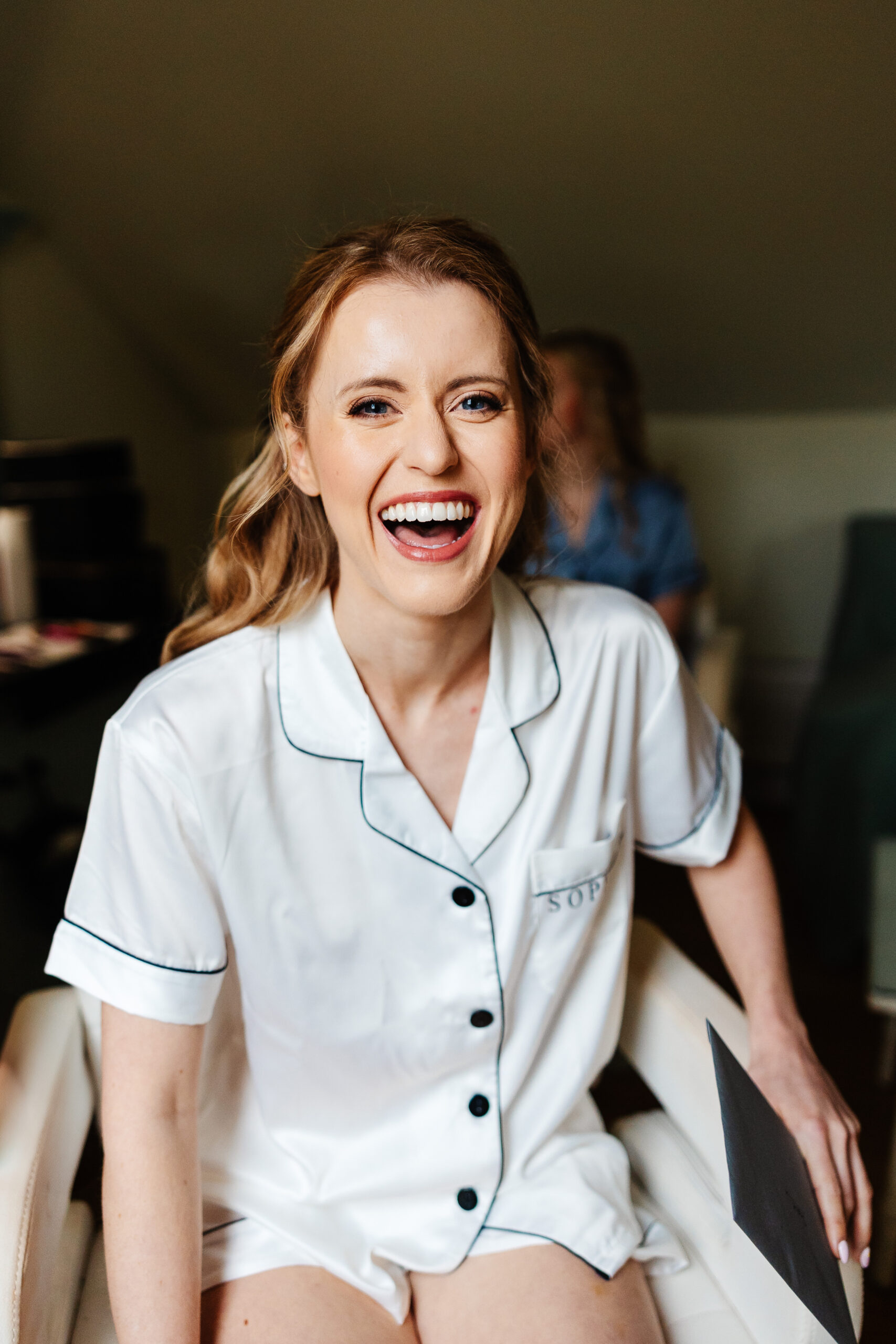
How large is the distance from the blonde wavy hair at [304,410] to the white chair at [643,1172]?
39cm

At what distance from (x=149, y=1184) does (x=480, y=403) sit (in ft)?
2.22

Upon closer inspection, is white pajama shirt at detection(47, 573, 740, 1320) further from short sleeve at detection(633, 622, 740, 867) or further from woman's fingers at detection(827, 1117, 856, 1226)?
woman's fingers at detection(827, 1117, 856, 1226)

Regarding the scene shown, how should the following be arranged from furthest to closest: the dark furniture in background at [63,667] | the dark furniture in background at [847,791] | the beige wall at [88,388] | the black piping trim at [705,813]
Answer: the beige wall at [88,388], the dark furniture in background at [847,791], the dark furniture in background at [63,667], the black piping trim at [705,813]

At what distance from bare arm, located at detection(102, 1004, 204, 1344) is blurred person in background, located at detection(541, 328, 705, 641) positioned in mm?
1786

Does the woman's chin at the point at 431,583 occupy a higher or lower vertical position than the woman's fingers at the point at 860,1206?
higher

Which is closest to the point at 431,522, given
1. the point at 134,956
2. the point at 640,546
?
the point at 134,956

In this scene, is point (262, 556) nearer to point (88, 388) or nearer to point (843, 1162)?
point (843, 1162)

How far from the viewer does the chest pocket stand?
96 cm

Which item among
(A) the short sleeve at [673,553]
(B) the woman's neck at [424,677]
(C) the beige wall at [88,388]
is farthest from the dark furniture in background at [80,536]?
(B) the woman's neck at [424,677]

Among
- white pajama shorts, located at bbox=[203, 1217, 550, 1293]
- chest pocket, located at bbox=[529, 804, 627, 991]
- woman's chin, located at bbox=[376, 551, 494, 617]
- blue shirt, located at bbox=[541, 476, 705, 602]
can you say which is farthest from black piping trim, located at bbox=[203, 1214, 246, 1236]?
blue shirt, located at bbox=[541, 476, 705, 602]

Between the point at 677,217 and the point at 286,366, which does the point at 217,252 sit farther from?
the point at 286,366

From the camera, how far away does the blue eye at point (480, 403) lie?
862 millimetres

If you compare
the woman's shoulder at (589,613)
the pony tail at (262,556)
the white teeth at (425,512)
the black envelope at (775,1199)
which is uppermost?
the white teeth at (425,512)

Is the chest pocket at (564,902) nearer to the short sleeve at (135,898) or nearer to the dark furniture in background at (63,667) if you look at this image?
the short sleeve at (135,898)
